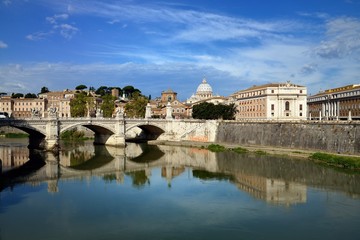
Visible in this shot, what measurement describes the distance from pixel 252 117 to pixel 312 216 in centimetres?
4680

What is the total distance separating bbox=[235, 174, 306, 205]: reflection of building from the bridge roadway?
21.1 meters

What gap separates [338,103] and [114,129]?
35342 millimetres

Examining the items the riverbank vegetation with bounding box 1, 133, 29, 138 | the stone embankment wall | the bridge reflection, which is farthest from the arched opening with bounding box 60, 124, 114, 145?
the riverbank vegetation with bounding box 1, 133, 29, 138

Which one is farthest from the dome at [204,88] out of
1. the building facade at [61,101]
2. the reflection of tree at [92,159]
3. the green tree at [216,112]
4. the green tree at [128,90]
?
the reflection of tree at [92,159]

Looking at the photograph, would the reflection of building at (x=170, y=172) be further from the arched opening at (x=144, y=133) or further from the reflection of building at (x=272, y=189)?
the arched opening at (x=144, y=133)

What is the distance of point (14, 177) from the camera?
2705 centimetres

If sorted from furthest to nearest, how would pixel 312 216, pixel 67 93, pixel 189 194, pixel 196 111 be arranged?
pixel 67 93 < pixel 196 111 < pixel 189 194 < pixel 312 216

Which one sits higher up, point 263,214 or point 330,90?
point 330,90

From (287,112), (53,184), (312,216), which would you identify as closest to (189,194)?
(312,216)

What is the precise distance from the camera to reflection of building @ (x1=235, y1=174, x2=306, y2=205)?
2145 cm

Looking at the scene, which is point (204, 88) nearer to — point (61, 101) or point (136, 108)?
point (61, 101)

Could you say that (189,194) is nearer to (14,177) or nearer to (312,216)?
(312,216)

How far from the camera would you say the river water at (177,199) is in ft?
52.7

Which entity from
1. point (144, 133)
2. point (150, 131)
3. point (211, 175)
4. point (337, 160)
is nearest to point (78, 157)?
point (211, 175)
